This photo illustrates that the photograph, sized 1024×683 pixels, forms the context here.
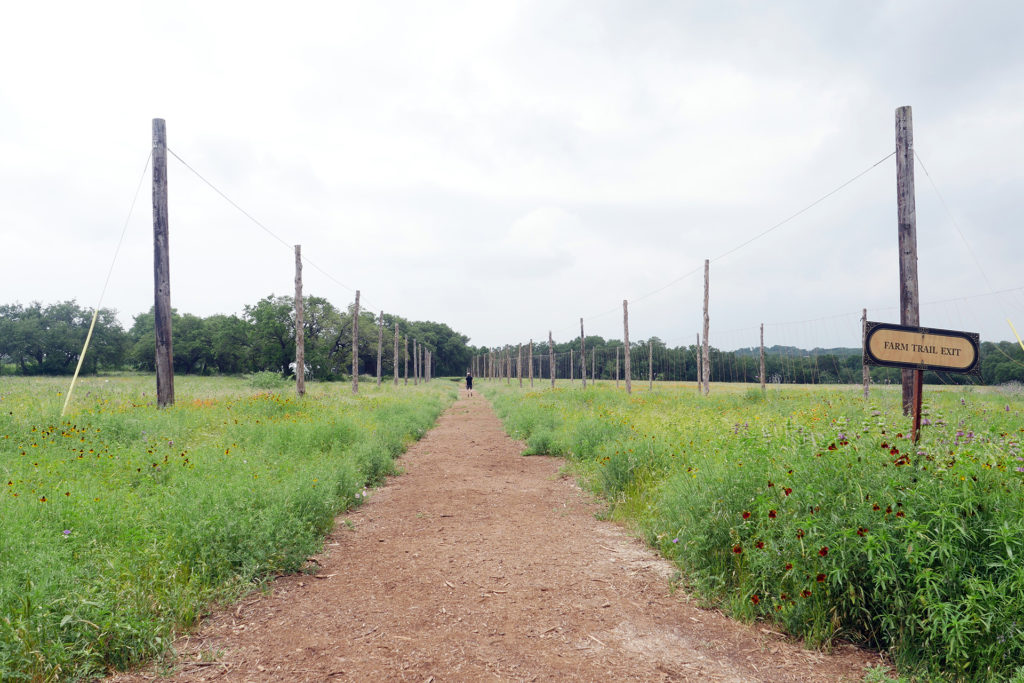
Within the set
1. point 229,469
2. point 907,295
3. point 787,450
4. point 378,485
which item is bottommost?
point 378,485

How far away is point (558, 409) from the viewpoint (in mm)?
15352

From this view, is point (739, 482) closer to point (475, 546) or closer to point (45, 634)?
point (475, 546)

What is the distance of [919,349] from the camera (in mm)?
4328

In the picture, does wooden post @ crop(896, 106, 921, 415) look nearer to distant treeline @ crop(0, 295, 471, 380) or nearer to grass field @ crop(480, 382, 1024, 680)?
grass field @ crop(480, 382, 1024, 680)

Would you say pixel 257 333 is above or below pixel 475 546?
above

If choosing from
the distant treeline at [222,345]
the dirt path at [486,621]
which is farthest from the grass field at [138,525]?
the distant treeline at [222,345]

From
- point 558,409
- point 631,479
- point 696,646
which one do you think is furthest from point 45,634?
point 558,409

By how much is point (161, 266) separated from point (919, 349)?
14.5 m

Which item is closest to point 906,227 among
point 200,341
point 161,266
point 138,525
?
point 138,525

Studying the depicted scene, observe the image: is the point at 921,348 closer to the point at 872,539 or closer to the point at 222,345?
the point at 872,539

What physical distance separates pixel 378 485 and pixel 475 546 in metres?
3.35

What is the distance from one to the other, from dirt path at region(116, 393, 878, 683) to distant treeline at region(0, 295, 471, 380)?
45.4 meters

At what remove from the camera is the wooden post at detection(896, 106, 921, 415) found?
7636mm

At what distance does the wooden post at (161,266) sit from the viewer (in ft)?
40.9
